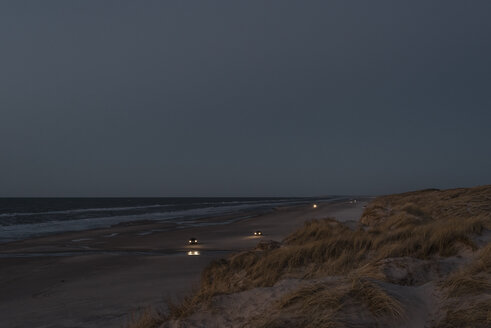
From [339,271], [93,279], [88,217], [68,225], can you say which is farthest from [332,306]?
[88,217]

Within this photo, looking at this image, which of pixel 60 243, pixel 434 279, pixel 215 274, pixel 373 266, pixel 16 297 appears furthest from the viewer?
pixel 60 243

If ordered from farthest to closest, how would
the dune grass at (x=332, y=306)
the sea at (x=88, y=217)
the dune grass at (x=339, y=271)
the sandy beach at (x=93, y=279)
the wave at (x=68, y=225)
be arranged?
the sea at (x=88, y=217) → the wave at (x=68, y=225) → the sandy beach at (x=93, y=279) → the dune grass at (x=339, y=271) → the dune grass at (x=332, y=306)

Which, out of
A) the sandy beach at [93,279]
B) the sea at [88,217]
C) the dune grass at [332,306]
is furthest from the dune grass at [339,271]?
the sea at [88,217]

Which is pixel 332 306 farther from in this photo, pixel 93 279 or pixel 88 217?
pixel 88 217

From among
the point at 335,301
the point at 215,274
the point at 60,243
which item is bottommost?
the point at 60,243

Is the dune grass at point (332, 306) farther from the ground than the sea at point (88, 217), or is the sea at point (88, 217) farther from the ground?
the dune grass at point (332, 306)

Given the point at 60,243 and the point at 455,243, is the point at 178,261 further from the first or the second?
the point at 60,243

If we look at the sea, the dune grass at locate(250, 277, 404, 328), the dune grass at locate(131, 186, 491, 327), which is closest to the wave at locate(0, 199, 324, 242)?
the sea

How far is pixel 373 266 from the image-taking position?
6117 millimetres

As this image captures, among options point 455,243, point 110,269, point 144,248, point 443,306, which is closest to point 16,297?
point 110,269

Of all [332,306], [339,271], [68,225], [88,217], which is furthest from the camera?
[88,217]

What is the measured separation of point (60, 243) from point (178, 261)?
1097cm

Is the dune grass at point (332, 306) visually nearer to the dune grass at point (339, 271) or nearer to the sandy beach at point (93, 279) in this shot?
the dune grass at point (339, 271)

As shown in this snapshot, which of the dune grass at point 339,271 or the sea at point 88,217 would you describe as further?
the sea at point 88,217
